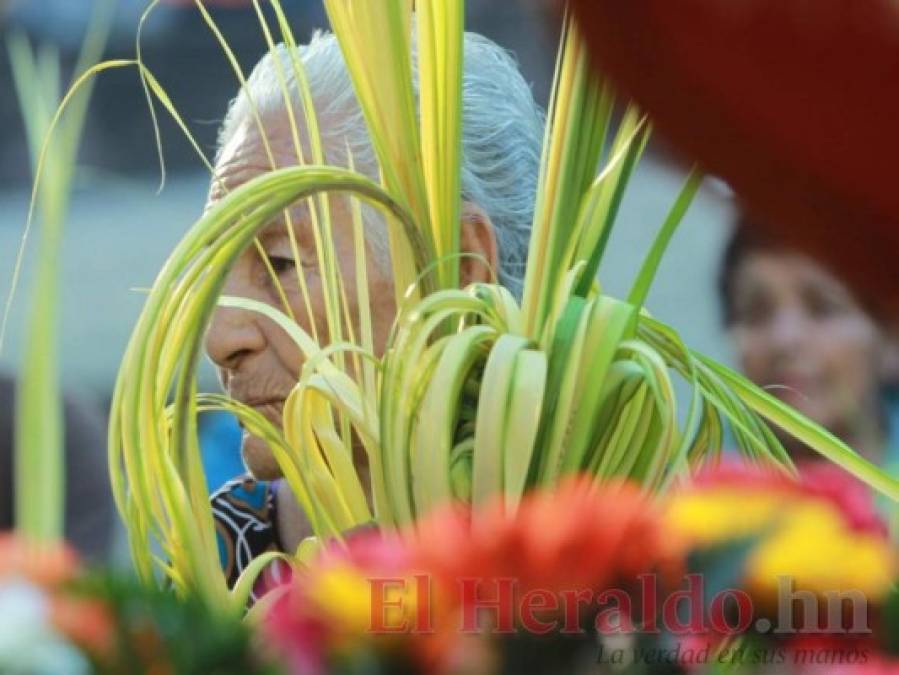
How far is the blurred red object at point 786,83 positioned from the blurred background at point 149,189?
0.12m

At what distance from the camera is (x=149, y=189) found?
1045 mm

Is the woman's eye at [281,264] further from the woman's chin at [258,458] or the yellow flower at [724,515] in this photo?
the yellow flower at [724,515]

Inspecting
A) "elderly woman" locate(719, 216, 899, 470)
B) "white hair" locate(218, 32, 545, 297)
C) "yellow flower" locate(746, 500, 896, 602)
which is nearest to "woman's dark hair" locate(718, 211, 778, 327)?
"elderly woman" locate(719, 216, 899, 470)

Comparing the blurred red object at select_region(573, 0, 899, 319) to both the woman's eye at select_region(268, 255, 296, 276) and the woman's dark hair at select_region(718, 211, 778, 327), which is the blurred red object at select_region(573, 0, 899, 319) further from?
the woman's eye at select_region(268, 255, 296, 276)

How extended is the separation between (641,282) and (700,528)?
0.33 meters

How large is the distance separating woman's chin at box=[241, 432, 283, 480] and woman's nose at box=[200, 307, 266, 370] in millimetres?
64

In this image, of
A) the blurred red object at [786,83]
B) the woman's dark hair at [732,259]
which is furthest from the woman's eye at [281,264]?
the blurred red object at [786,83]

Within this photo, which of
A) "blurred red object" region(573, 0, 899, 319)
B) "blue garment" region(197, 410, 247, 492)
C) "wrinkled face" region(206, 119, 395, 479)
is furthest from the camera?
"blue garment" region(197, 410, 247, 492)

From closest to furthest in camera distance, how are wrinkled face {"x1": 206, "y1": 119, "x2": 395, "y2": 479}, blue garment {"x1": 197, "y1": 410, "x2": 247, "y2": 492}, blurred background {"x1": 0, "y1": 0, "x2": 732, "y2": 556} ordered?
blurred background {"x1": 0, "y1": 0, "x2": 732, "y2": 556}, wrinkled face {"x1": 206, "y1": 119, "x2": 395, "y2": 479}, blue garment {"x1": 197, "y1": 410, "x2": 247, "y2": 492}

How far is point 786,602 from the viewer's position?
56cm

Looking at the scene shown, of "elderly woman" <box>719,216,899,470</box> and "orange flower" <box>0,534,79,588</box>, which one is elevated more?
"elderly woman" <box>719,216,899,470</box>

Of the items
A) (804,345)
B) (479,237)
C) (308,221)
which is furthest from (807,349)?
(308,221)

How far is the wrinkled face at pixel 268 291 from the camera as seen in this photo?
111 cm

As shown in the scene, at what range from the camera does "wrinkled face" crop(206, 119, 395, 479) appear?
3.63 feet
